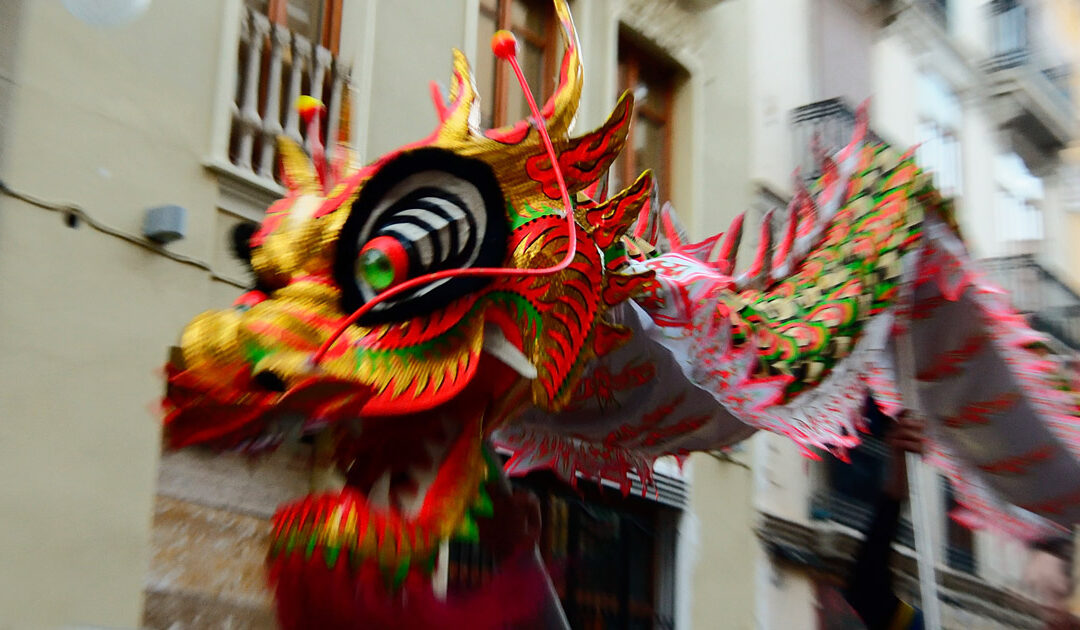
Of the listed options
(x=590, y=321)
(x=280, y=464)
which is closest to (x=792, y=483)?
(x=280, y=464)

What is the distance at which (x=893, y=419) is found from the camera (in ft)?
12.2

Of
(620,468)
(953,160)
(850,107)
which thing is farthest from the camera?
(953,160)

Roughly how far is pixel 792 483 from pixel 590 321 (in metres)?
5.55

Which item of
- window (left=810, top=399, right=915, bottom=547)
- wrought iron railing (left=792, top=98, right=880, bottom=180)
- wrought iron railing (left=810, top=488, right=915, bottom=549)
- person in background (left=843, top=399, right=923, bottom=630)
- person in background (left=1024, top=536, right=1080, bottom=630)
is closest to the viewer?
person in background (left=843, top=399, right=923, bottom=630)

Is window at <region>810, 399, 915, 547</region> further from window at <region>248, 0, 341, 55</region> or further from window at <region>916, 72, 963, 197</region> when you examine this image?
window at <region>248, 0, 341, 55</region>

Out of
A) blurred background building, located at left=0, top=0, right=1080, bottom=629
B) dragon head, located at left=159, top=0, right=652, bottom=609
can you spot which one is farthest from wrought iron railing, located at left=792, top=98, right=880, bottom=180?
dragon head, located at left=159, top=0, right=652, bottom=609

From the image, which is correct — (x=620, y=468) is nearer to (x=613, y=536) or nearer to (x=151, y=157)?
(x=151, y=157)

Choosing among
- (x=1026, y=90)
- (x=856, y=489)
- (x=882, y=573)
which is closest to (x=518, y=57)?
(x=856, y=489)

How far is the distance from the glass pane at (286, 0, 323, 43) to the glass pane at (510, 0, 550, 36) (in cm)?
150

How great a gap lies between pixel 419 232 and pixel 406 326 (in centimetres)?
17

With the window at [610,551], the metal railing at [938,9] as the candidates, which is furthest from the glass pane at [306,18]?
the metal railing at [938,9]

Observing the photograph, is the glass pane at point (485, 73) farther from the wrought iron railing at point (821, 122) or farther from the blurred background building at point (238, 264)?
the wrought iron railing at point (821, 122)

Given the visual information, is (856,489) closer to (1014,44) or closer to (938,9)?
(938,9)

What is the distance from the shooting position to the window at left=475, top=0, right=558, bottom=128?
6340mm
